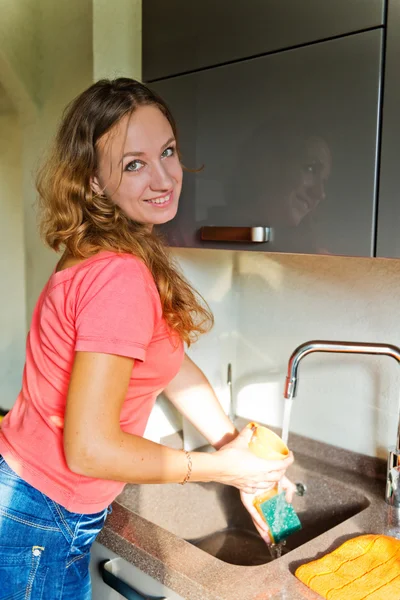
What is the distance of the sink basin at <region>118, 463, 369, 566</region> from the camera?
140cm

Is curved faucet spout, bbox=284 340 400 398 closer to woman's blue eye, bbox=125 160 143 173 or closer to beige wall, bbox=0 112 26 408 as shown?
woman's blue eye, bbox=125 160 143 173

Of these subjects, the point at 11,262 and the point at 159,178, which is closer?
the point at 159,178


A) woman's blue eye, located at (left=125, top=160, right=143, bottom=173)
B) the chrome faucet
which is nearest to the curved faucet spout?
the chrome faucet

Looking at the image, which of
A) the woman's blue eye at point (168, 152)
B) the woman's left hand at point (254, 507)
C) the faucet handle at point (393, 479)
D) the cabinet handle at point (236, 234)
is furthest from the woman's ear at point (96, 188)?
the faucet handle at point (393, 479)

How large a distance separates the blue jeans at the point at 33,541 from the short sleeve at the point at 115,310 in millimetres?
321

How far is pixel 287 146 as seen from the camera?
3.55ft

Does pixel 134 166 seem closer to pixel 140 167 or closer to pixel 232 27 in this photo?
pixel 140 167

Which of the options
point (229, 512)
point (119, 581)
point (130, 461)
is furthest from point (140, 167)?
point (229, 512)

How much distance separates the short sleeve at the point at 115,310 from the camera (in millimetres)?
886

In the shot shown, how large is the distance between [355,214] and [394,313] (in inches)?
19.4

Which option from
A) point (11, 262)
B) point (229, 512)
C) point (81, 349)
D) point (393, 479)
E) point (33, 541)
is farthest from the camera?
point (11, 262)

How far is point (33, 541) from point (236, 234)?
25.6 inches

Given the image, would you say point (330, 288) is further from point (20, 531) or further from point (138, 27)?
point (20, 531)

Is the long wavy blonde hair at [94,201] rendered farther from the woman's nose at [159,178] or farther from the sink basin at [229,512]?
the sink basin at [229,512]
